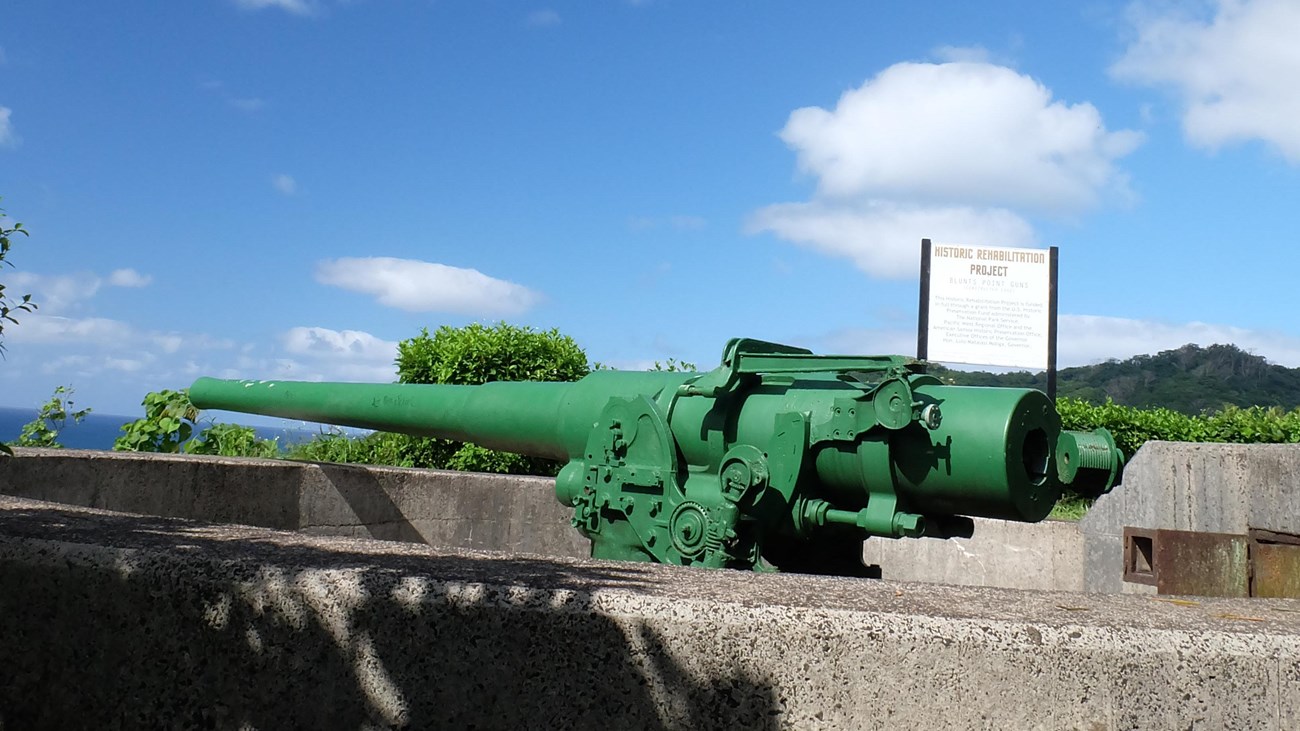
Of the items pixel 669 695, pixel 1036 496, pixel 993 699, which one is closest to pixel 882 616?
pixel 993 699

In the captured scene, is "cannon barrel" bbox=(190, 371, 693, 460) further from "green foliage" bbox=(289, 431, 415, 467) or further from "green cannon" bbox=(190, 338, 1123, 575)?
"green foliage" bbox=(289, 431, 415, 467)

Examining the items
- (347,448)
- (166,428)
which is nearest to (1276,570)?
(166,428)

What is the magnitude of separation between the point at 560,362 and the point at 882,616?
887 centimetres

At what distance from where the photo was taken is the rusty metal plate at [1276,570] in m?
4.73

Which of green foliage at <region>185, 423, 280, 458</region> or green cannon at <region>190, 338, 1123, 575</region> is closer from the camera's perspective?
green cannon at <region>190, 338, 1123, 575</region>

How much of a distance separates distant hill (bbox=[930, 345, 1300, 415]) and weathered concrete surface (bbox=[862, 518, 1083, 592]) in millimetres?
32921

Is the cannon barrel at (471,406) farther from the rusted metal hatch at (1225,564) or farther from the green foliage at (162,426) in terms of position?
the rusted metal hatch at (1225,564)

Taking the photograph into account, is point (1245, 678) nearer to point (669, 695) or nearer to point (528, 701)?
point (669, 695)

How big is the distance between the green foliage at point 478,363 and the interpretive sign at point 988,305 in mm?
3959

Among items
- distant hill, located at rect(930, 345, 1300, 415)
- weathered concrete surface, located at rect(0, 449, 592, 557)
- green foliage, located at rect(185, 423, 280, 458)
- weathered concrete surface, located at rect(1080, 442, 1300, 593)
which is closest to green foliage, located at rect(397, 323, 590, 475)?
green foliage, located at rect(185, 423, 280, 458)

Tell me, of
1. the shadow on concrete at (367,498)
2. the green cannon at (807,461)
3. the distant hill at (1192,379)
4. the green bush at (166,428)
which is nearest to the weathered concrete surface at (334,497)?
the shadow on concrete at (367,498)

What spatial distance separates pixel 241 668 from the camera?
7.79 ft

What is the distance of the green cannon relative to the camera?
12.8 feet

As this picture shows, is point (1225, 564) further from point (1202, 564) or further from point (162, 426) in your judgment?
point (162, 426)
